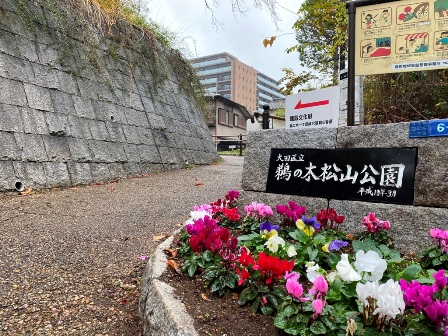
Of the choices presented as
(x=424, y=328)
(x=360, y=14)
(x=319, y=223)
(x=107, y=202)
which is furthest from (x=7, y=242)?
(x=360, y=14)

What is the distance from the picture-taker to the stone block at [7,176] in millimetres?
4379

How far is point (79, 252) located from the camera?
282 cm

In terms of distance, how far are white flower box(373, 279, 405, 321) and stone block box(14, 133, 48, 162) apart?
4922mm

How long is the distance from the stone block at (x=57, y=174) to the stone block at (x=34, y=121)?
0.53m

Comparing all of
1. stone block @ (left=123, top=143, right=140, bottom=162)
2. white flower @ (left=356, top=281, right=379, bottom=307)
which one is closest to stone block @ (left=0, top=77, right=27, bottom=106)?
stone block @ (left=123, top=143, right=140, bottom=162)

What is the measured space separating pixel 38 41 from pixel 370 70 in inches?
208

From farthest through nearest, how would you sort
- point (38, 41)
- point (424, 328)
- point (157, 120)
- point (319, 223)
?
point (157, 120)
point (38, 41)
point (319, 223)
point (424, 328)

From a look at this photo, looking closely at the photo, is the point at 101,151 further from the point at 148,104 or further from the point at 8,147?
the point at 148,104

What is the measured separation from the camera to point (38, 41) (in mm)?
5566

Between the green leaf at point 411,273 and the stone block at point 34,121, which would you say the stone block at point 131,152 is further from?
the green leaf at point 411,273

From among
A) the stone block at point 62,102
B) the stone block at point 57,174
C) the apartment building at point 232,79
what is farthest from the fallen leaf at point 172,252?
the apartment building at point 232,79

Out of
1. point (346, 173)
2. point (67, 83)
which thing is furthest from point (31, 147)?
point (346, 173)

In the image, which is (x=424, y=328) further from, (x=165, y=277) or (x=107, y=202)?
(x=107, y=202)

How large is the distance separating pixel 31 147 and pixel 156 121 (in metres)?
3.25
